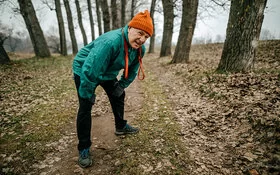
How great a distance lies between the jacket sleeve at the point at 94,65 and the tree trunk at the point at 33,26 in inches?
498

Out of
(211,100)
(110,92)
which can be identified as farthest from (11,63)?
(211,100)

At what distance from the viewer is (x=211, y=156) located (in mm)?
2629

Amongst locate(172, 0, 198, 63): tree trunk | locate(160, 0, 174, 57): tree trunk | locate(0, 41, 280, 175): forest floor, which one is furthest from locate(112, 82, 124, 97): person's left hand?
locate(160, 0, 174, 57): tree trunk

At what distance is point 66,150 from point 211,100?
3.66 m

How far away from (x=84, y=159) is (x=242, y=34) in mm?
5428

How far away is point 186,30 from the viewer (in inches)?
337

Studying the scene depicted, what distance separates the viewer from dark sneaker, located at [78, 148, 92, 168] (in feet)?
8.14

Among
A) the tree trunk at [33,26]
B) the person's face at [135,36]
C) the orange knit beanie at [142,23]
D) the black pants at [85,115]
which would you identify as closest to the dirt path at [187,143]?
the black pants at [85,115]

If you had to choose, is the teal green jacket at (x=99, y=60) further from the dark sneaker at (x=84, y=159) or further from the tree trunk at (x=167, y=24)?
the tree trunk at (x=167, y=24)

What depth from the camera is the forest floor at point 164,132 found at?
2445mm

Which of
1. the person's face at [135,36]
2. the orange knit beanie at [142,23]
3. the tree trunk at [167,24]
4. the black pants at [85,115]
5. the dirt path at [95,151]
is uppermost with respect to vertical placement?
the tree trunk at [167,24]

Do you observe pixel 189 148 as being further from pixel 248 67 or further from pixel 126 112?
pixel 248 67

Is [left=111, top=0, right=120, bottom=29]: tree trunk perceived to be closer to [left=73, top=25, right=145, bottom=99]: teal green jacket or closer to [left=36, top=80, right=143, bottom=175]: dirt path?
[left=36, top=80, right=143, bottom=175]: dirt path

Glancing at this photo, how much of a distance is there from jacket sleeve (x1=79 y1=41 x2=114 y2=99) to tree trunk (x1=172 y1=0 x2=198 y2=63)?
24.6 feet
